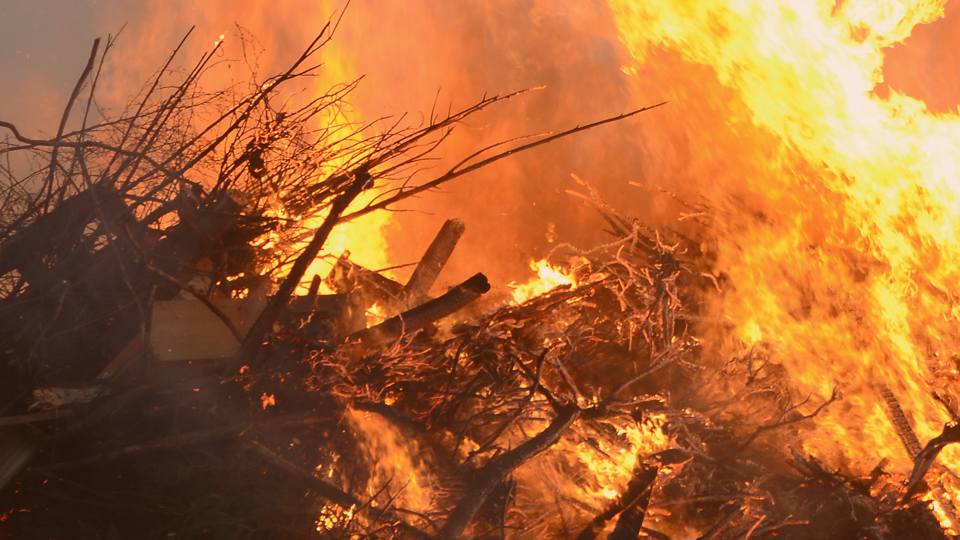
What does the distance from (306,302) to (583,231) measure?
365 centimetres

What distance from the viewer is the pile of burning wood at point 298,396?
3.45 meters

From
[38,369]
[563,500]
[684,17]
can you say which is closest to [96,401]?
[38,369]

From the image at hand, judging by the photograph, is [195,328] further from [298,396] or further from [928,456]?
[928,456]

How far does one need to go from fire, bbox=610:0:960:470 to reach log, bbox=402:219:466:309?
110 inches

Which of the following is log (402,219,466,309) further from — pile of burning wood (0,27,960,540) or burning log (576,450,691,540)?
burning log (576,450,691,540)

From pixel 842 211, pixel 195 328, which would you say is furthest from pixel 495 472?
pixel 842 211

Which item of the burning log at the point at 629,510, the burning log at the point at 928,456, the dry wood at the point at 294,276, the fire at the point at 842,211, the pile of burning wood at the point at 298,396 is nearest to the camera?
the dry wood at the point at 294,276

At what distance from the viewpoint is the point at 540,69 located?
7.20 metres

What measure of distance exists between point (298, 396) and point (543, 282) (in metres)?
2.69

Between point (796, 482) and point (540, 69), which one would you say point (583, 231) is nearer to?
point (540, 69)

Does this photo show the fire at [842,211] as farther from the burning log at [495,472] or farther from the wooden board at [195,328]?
the wooden board at [195,328]

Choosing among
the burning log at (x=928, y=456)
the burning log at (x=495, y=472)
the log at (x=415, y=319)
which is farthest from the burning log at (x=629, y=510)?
the burning log at (x=928, y=456)

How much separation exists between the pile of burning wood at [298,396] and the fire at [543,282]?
1.64 feet

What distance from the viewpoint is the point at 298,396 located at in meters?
3.86
